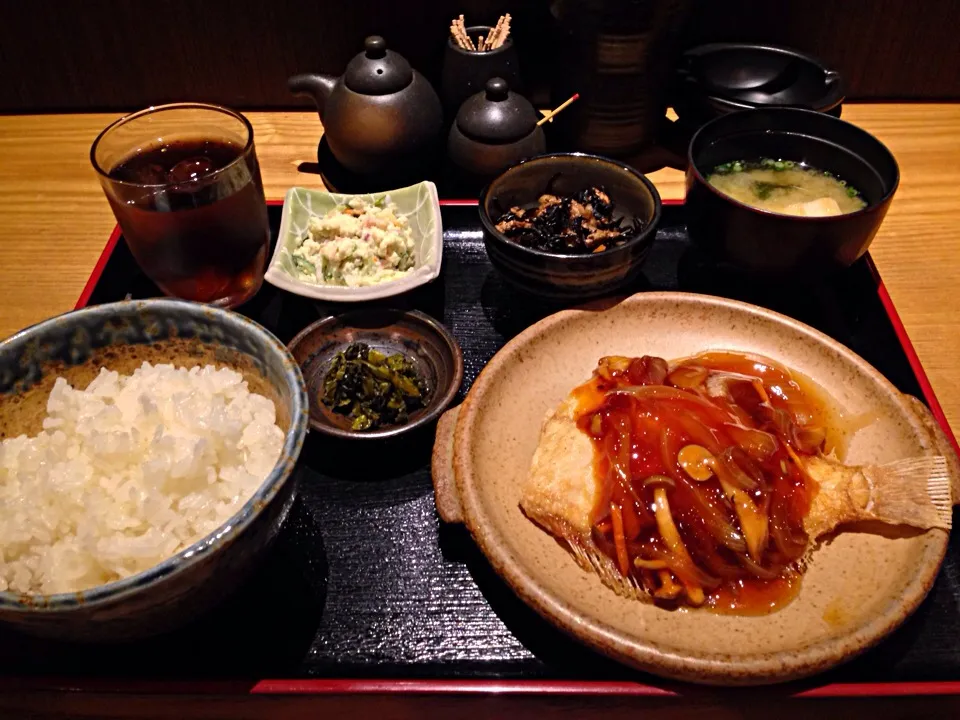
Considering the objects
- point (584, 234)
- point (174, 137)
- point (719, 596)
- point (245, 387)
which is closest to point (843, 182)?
point (584, 234)

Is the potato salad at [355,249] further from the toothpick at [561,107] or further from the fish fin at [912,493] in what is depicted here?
the fish fin at [912,493]

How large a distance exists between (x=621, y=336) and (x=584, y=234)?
39cm

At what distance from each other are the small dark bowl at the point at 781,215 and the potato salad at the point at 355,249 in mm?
1030

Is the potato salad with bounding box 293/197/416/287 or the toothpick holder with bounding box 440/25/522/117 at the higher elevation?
the toothpick holder with bounding box 440/25/522/117

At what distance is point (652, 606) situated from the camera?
163 centimetres

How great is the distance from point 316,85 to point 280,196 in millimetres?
499

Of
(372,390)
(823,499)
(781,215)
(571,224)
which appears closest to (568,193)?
(571,224)

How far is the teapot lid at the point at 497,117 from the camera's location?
2738 mm

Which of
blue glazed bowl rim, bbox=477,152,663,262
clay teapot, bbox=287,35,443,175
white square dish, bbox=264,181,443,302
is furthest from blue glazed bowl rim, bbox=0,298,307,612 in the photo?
clay teapot, bbox=287,35,443,175

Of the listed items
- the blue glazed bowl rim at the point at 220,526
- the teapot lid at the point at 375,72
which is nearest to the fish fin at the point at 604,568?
the blue glazed bowl rim at the point at 220,526

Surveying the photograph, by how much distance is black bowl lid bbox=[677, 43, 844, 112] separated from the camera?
9.62 feet

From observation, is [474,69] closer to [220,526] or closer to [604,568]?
[604,568]

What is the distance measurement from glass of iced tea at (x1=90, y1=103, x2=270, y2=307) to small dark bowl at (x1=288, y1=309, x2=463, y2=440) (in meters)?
0.41

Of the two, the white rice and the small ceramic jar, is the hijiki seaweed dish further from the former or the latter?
the white rice
